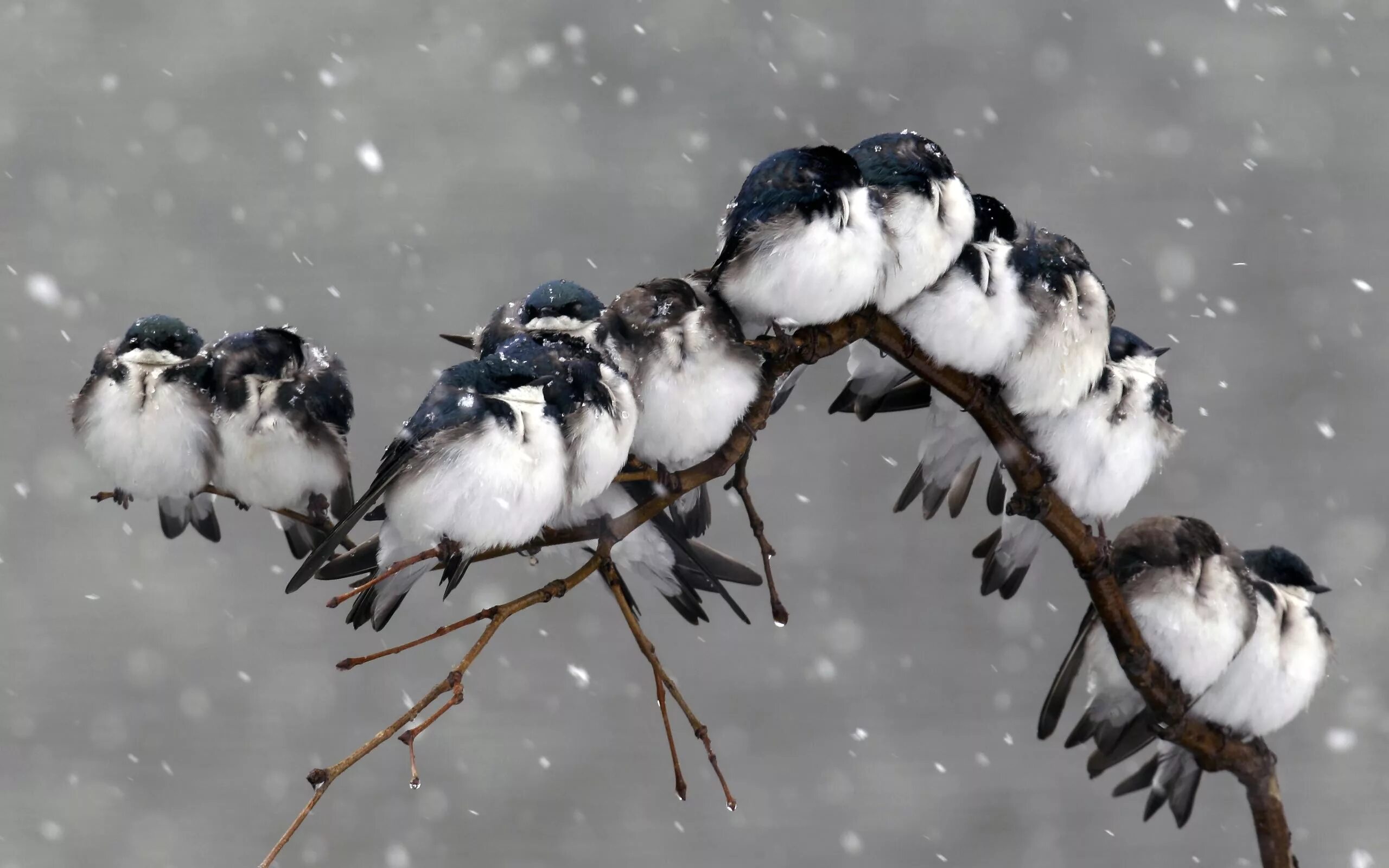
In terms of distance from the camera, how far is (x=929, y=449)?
1.37m

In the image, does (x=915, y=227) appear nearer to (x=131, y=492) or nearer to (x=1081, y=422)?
(x=1081, y=422)

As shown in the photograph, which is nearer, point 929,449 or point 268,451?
point 268,451

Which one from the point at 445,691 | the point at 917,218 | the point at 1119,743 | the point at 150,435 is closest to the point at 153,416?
the point at 150,435

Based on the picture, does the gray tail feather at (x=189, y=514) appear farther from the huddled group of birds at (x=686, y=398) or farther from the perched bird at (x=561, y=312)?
the perched bird at (x=561, y=312)

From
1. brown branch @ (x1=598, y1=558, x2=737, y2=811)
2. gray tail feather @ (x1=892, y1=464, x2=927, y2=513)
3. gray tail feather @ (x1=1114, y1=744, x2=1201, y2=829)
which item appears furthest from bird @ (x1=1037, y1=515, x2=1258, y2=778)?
brown branch @ (x1=598, y1=558, x2=737, y2=811)

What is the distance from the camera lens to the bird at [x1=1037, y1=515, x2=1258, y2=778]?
1.24m

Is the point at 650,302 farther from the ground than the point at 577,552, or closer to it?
farther from the ground

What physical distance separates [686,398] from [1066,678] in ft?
1.96

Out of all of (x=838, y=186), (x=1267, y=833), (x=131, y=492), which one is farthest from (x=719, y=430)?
(x=1267, y=833)

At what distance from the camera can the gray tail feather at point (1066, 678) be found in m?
1.34

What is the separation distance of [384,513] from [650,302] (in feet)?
0.88

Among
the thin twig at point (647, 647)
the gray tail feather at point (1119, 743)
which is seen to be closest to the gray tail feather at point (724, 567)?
the thin twig at point (647, 647)

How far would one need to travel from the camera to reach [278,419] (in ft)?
3.42

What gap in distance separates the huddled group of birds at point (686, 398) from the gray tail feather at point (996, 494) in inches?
6.1
